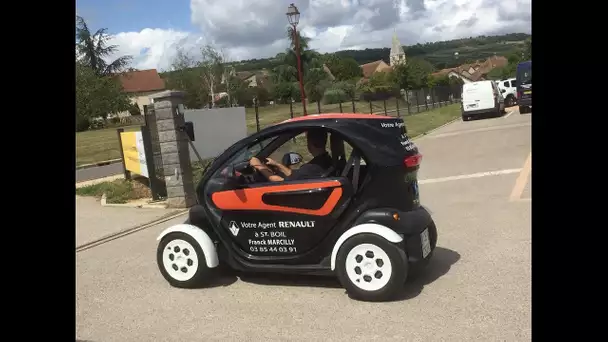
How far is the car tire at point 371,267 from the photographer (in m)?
4.34

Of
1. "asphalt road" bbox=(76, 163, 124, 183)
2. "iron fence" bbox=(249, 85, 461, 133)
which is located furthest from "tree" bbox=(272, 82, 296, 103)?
"asphalt road" bbox=(76, 163, 124, 183)

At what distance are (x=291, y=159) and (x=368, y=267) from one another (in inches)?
50.3

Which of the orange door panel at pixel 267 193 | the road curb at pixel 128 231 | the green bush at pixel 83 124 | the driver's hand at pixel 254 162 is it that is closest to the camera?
the orange door panel at pixel 267 193

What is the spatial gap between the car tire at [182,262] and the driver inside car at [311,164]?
2.97ft

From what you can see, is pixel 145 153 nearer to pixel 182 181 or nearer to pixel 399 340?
pixel 182 181

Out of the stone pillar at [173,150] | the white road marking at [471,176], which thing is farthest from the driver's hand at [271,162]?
the white road marking at [471,176]

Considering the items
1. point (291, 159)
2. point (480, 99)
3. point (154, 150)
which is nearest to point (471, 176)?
point (154, 150)

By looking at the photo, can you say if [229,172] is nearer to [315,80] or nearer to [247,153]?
[247,153]

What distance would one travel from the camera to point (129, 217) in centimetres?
918

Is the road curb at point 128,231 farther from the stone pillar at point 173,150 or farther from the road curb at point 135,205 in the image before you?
the road curb at point 135,205

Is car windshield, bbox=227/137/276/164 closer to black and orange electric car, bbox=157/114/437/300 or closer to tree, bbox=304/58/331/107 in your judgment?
black and orange electric car, bbox=157/114/437/300

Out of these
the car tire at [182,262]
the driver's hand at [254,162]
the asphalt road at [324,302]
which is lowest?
the asphalt road at [324,302]
